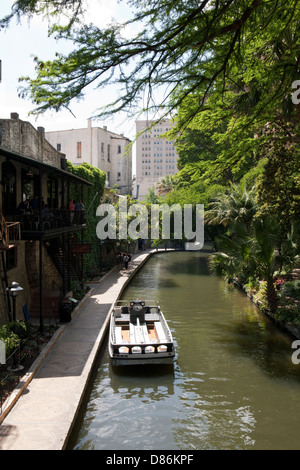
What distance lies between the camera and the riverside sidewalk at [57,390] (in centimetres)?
861

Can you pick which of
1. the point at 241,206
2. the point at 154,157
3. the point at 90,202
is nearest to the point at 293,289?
the point at 241,206

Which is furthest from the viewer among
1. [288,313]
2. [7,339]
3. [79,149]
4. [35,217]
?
[79,149]

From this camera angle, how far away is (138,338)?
15109 mm

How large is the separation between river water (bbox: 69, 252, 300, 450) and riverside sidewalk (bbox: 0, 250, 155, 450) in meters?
0.62

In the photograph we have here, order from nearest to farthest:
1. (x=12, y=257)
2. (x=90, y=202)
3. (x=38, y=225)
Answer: (x=38, y=225), (x=12, y=257), (x=90, y=202)

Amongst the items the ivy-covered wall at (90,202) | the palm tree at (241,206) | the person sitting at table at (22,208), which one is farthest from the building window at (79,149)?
the person sitting at table at (22,208)

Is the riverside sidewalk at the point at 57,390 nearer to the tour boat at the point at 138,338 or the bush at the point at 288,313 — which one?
the tour boat at the point at 138,338

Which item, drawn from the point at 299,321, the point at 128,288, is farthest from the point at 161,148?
the point at 299,321

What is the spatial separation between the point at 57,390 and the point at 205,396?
13.9ft

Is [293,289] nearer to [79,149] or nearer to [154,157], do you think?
[79,149]

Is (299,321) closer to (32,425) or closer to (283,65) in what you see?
(283,65)

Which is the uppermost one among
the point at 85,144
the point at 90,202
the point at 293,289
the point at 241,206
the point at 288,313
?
the point at 85,144

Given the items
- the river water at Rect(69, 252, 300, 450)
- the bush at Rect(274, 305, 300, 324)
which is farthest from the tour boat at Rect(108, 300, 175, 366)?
the bush at Rect(274, 305, 300, 324)

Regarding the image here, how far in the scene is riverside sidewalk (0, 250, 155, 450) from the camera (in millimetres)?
Result: 8609
